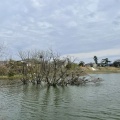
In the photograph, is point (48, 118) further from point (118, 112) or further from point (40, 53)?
point (40, 53)

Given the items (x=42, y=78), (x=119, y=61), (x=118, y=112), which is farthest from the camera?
(x=119, y=61)

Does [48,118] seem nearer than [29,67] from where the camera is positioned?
Yes

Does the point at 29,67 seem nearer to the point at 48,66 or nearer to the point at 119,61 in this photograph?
the point at 48,66

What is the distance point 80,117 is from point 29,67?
36.8 m

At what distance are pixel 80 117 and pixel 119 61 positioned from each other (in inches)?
6328

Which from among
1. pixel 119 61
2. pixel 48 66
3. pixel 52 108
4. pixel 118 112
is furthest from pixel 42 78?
pixel 119 61

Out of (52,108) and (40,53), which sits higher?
(40,53)

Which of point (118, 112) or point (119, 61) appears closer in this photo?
point (118, 112)

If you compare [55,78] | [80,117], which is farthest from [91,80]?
[80,117]

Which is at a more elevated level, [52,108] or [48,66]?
[48,66]

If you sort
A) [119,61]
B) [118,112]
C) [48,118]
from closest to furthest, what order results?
[48,118]
[118,112]
[119,61]

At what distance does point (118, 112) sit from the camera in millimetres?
20328

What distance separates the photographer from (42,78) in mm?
51844

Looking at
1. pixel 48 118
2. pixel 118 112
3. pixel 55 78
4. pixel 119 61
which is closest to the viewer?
pixel 48 118
